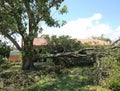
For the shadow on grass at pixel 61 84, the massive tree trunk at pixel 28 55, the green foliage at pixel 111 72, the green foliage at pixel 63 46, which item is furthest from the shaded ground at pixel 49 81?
the massive tree trunk at pixel 28 55

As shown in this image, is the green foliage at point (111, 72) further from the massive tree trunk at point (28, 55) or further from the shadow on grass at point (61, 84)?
the massive tree trunk at point (28, 55)

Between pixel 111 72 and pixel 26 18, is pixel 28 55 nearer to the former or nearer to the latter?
pixel 26 18

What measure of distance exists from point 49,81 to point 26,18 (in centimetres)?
604

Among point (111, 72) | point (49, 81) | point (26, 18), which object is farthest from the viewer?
point (26, 18)

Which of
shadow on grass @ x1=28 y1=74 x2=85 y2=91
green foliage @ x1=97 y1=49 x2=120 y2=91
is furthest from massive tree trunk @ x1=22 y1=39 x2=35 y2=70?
green foliage @ x1=97 y1=49 x2=120 y2=91

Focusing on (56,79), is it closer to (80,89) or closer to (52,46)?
(80,89)

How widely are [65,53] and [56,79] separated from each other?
13.3 feet

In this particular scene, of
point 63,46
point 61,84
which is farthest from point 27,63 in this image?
point 61,84

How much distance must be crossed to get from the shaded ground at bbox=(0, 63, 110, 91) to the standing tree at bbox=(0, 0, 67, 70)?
9.32ft

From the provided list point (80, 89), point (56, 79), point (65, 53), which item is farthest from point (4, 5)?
point (80, 89)

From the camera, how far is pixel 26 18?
63.5ft

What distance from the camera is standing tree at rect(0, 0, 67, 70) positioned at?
18.8 m

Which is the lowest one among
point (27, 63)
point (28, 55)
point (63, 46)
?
point (27, 63)

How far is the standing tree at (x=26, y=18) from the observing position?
18.8m
